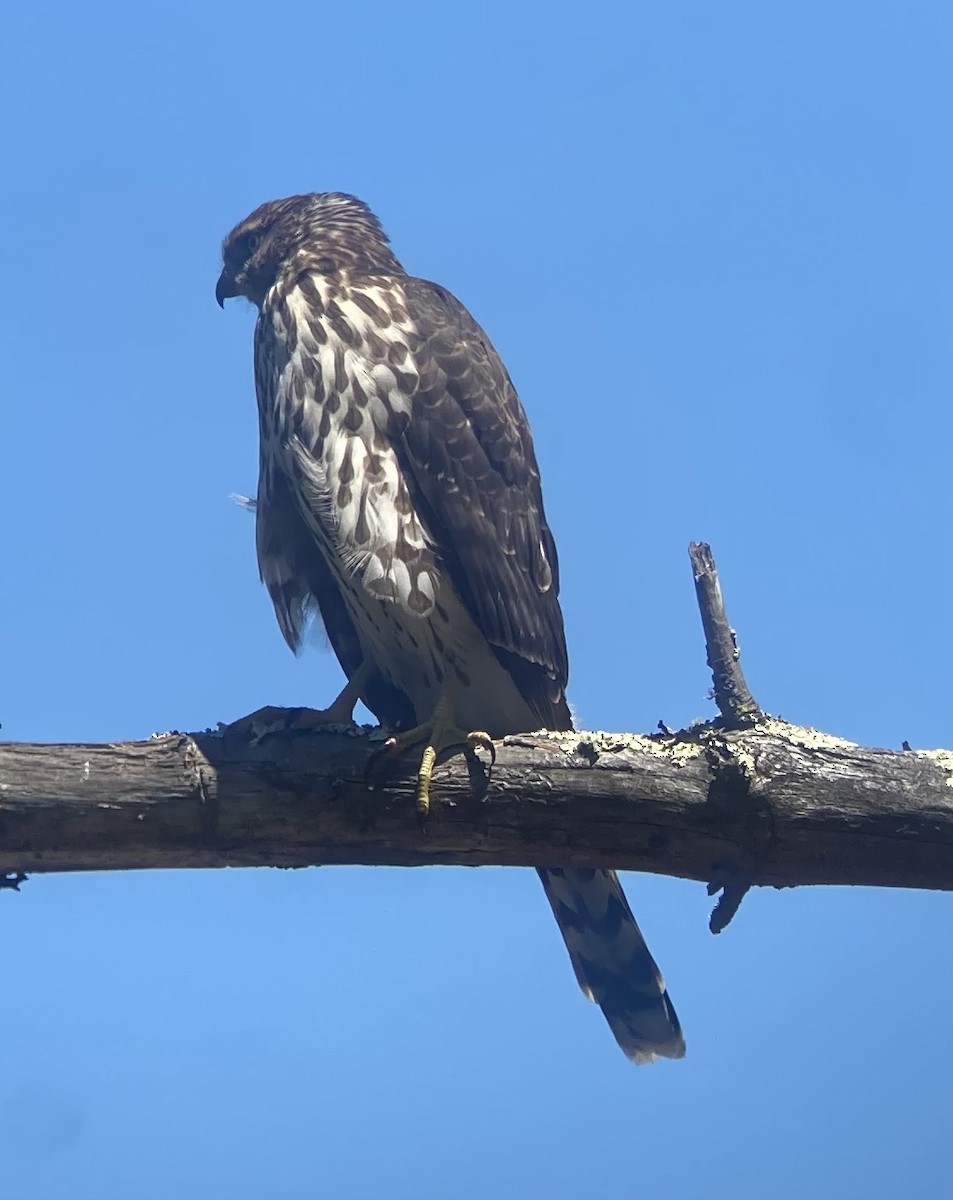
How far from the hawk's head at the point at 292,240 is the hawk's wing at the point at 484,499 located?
54 centimetres

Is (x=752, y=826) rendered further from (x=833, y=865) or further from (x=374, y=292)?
(x=374, y=292)

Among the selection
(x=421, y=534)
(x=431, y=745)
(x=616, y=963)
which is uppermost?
(x=421, y=534)

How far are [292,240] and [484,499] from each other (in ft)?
5.07

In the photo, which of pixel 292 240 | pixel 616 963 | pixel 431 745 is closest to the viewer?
pixel 431 745

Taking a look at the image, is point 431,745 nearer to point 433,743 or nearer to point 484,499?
point 433,743

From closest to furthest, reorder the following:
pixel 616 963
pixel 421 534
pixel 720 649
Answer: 1. pixel 720 649
2. pixel 421 534
3. pixel 616 963

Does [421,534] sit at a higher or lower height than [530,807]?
higher

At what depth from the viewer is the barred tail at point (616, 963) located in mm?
3814

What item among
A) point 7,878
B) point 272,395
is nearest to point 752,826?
point 7,878

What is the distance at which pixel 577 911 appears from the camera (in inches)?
153

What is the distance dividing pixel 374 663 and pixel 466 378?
973mm

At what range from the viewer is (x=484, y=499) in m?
3.94

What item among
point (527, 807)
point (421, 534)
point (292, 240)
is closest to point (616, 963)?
point (527, 807)

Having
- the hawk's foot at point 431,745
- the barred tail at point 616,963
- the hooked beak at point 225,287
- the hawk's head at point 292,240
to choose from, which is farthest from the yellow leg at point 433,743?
the hooked beak at point 225,287
